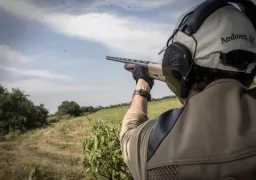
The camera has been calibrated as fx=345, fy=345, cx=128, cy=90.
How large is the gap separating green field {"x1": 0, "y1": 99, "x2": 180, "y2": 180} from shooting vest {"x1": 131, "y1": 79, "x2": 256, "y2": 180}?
1949 millimetres

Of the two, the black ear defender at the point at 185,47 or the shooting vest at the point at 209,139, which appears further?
the black ear defender at the point at 185,47

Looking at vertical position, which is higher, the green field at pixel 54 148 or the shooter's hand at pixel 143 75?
the shooter's hand at pixel 143 75

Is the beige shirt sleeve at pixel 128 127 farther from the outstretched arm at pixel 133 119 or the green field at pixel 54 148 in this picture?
the green field at pixel 54 148

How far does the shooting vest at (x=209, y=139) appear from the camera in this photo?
640mm

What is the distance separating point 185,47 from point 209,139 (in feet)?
0.82

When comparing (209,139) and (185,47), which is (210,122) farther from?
(185,47)

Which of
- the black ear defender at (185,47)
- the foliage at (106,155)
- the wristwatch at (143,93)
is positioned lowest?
the foliage at (106,155)

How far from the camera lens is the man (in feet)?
2.11

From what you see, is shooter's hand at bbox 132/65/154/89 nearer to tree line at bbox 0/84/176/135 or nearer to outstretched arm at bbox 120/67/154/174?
outstretched arm at bbox 120/67/154/174

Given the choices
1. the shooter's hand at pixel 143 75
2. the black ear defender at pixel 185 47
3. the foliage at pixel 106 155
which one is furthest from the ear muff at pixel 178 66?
the foliage at pixel 106 155

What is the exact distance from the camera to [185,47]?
809mm

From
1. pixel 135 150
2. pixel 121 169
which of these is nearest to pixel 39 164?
pixel 121 169

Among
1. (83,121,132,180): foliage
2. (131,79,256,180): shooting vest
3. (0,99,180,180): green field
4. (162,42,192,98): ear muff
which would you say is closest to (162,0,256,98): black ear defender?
(162,42,192,98): ear muff

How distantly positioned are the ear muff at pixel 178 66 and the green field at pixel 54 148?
1.79 meters
